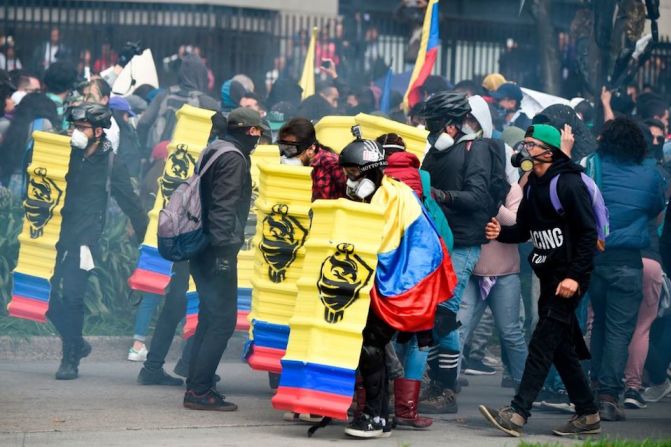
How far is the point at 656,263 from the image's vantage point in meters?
10.7

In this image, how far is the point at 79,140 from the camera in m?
10.9

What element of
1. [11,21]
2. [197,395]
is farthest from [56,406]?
[11,21]

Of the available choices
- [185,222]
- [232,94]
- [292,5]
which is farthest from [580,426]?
[292,5]

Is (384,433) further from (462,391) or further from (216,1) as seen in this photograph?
(216,1)

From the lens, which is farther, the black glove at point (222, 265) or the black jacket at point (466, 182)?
the black jacket at point (466, 182)

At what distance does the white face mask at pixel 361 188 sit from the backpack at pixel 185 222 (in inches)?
49.6

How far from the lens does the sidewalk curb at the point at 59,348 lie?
39.0ft

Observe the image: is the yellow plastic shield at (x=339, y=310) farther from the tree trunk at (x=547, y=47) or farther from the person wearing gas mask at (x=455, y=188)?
the tree trunk at (x=547, y=47)

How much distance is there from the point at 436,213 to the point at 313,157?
2.76 ft

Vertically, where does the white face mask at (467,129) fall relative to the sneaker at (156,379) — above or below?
above

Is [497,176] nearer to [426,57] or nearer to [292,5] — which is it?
[426,57]

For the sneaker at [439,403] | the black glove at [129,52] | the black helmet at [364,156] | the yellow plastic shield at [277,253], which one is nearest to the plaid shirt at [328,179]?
the yellow plastic shield at [277,253]

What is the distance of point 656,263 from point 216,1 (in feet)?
53.5

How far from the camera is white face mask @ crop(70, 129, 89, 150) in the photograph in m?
10.9
